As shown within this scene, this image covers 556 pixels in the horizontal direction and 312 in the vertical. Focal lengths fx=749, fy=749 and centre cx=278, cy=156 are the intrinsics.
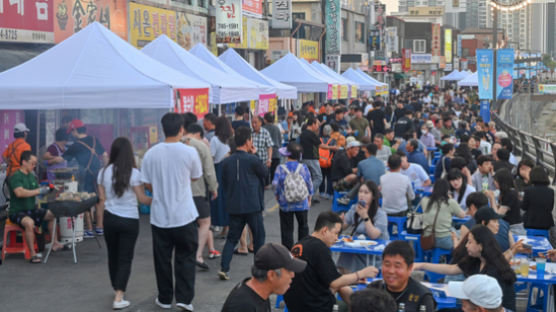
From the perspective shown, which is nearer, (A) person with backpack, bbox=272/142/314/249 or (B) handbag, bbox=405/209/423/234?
(B) handbag, bbox=405/209/423/234

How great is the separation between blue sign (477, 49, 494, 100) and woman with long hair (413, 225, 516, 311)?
63.9ft

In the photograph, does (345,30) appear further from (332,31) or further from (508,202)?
(508,202)

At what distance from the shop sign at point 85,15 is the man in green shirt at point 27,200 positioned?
20.1 feet

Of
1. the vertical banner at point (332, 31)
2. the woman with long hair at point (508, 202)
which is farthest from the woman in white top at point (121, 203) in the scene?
the vertical banner at point (332, 31)

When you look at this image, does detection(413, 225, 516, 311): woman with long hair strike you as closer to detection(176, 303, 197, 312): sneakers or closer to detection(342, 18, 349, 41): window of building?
detection(176, 303, 197, 312): sneakers

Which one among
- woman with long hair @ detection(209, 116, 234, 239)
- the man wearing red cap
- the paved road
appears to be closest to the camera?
the paved road

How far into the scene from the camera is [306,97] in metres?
42.8

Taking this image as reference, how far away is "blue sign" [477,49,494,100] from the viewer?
25172 millimetres

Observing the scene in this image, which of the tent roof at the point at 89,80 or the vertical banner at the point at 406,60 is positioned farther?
the vertical banner at the point at 406,60

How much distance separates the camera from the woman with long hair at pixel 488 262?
6426mm

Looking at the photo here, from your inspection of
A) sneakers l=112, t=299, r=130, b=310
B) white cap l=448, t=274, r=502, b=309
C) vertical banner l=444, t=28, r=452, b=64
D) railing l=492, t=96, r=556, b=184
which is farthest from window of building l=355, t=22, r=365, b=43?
vertical banner l=444, t=28, r=452, b=64

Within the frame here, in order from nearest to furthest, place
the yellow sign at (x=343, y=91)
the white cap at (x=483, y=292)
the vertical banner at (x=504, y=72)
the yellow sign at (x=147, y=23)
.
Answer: the white cap at (x=483, y=292)
the yellow sign at (x=147, y=23)
the vertical banner at (x=504, y=72)
the yellow sign at (x=343, y=91)

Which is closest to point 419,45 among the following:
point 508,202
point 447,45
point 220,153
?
point 447,45

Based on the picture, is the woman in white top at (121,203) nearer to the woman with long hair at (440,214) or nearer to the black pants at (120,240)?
the black pants at (120,240)
